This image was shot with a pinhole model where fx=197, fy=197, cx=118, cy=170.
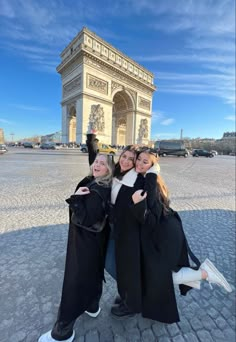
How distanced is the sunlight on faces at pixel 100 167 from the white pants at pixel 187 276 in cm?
91

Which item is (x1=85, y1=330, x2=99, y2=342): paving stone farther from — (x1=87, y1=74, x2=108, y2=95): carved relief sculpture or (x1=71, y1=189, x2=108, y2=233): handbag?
(x1=87, y1=74, x2=108, y2=95): carved relief sculpture

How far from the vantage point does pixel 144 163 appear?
1309mm

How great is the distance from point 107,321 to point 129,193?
117 centimetres

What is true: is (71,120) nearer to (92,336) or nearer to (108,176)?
(108,176)

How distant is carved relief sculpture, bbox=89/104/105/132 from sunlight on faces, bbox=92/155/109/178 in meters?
26.7

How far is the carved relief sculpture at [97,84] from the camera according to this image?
2756cm

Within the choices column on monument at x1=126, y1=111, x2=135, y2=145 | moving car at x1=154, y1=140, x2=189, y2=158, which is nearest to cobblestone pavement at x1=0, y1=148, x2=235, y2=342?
moving car at x1=154, y1=140, x2=189, y2=158

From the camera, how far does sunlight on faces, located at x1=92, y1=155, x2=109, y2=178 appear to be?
1422 mm

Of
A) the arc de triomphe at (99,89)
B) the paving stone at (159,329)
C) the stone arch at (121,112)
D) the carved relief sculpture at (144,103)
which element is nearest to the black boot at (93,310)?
the paving stone at (159,329)

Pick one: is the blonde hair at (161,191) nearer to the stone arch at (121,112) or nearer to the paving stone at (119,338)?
the paving stone at (119,338)

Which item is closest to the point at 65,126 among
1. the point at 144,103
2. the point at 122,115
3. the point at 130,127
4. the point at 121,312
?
the point at 130,127

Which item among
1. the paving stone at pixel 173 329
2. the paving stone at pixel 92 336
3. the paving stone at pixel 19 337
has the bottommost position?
the paving stone at pixel 173 329

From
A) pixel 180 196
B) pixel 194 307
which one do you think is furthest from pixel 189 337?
pixel 180 196

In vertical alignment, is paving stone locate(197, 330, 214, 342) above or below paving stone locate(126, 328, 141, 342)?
below
